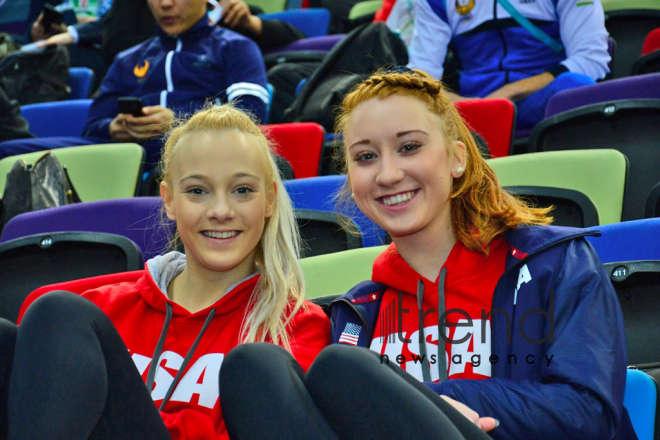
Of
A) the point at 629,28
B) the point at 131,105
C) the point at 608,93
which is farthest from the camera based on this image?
the point at 629,28

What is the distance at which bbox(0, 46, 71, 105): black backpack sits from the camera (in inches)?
197

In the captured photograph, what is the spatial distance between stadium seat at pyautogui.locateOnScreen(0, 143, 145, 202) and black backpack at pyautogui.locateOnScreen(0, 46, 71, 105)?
195 cm

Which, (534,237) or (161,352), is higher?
(534,237)

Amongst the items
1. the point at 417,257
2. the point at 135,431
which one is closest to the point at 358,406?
the point at 135,431

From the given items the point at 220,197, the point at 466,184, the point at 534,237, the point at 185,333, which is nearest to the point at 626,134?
the point at 466,184

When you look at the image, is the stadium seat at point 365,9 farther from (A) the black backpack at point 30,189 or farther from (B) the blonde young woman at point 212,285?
(B) the blonde young woman at point 212,285

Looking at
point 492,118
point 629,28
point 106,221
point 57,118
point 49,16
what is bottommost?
point 57,118

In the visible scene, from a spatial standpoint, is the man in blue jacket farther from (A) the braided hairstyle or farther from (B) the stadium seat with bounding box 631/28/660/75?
(A) the braided hairstyle

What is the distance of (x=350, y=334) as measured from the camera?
1.69 metres

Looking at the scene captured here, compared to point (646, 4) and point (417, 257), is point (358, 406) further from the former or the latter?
point (646, 4)

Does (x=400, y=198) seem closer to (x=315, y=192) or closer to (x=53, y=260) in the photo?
(x=315, y=192)

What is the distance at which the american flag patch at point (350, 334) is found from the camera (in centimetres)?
168

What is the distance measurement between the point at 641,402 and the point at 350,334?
0.57 m

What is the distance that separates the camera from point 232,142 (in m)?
1.89
